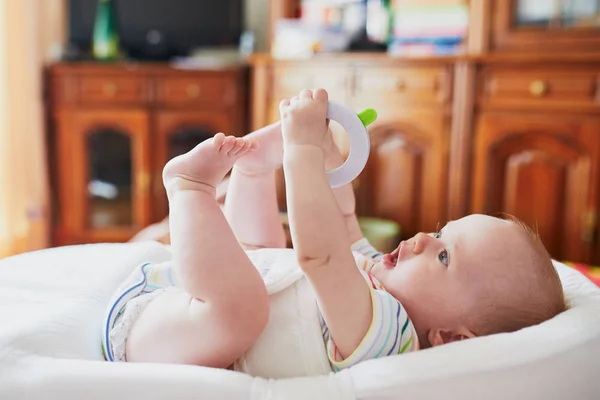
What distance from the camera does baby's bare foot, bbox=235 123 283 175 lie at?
0.90 metres

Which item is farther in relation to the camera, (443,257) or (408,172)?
(408,172)

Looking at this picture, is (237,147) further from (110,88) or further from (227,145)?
(110,88)

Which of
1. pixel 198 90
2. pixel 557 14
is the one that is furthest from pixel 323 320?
pixel 198 90

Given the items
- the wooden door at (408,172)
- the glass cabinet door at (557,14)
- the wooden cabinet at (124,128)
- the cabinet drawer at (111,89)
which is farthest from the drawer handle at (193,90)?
the glass cabinet door at (557,14)

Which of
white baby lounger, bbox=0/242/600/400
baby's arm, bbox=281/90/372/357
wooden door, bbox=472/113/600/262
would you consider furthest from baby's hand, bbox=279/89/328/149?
wooden door, bbox=472/113/600/262

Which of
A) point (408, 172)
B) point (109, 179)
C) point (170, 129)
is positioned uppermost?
point (170, 129)

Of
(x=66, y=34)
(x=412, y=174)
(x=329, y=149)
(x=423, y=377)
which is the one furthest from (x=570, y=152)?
(x=66, y=34)

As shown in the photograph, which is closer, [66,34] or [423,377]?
[423,377]

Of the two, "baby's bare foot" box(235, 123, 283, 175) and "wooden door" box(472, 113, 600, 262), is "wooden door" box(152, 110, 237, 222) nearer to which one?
"wooden door" box(472, 113, 600, 262)

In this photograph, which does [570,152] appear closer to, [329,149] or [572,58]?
[572,58]

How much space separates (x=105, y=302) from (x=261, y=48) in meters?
2.45

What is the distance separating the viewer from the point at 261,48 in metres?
3.21

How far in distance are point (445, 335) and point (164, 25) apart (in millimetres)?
2427

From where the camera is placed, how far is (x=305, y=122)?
753 millimetres
